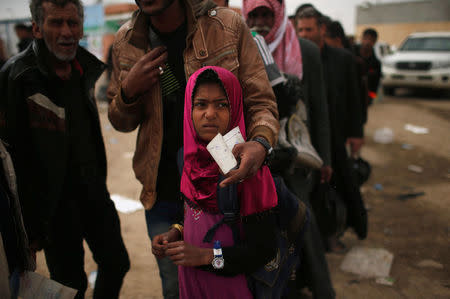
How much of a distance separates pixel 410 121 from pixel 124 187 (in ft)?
24.0

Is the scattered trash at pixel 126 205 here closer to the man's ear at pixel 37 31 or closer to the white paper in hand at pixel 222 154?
the man's ear at pixel 37 31

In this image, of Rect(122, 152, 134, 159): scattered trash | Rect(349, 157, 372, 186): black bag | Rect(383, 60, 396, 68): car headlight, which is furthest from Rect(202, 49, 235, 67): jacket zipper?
Rect(383, 60, 396, 68): car headlight

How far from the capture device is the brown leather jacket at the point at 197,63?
5.99 feet

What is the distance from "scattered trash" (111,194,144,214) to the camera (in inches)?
193

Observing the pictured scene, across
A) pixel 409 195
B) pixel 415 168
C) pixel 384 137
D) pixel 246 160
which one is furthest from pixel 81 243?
pixel 384 137

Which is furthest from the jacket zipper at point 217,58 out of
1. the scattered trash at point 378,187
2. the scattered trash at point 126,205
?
the scattered trash at point 378,187

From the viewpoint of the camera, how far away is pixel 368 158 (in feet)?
22.5

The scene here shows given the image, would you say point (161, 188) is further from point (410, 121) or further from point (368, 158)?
point (410, 121)

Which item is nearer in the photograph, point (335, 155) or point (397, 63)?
point (335, 155)

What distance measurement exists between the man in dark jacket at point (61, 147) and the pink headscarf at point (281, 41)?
118 cm

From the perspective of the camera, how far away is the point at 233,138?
1396 millimetres

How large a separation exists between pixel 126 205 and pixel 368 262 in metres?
3.02

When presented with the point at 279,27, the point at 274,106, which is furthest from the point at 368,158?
the point at 274,106

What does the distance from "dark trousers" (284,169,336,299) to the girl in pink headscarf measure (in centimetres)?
105
